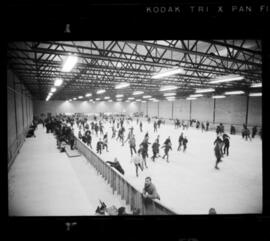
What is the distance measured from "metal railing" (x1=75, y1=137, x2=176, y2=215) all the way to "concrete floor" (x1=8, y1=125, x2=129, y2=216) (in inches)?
10.8

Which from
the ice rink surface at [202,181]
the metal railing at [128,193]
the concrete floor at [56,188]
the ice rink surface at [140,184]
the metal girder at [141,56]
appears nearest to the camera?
the metal railing at [128,193]

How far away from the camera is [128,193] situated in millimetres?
6098

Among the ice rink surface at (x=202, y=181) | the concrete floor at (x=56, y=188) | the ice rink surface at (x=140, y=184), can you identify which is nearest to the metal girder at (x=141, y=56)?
the concrete floor at (x=56, y=188)

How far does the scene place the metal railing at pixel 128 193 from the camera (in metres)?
4.68

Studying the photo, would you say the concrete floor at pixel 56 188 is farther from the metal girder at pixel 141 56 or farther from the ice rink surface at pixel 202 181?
the metal girder at pixel 141 56

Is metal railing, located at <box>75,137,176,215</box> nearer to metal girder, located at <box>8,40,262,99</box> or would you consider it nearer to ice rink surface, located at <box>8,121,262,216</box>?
ice rink surface, located at <box>8,121,262,216</box>

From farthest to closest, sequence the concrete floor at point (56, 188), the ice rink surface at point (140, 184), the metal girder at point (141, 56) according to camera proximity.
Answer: the metal girder at point (141, 56) < the ice rink surface at point (140, 184) < the concrete floor at point (56, 188)

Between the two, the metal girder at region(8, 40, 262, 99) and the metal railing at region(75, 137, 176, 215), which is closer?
the metal railing at region(75, 137, 176, 215)

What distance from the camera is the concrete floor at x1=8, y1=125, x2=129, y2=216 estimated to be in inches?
235

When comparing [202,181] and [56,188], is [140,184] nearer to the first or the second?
[202,181]

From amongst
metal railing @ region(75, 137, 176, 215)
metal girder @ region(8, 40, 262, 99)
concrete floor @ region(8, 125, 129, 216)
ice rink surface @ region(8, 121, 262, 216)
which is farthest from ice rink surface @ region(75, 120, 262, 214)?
metal girder @ region(8, 40, 262, 99)

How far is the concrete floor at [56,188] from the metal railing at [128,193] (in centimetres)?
27

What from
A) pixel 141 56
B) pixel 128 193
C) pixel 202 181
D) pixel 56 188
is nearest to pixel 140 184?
pixel 128 193
